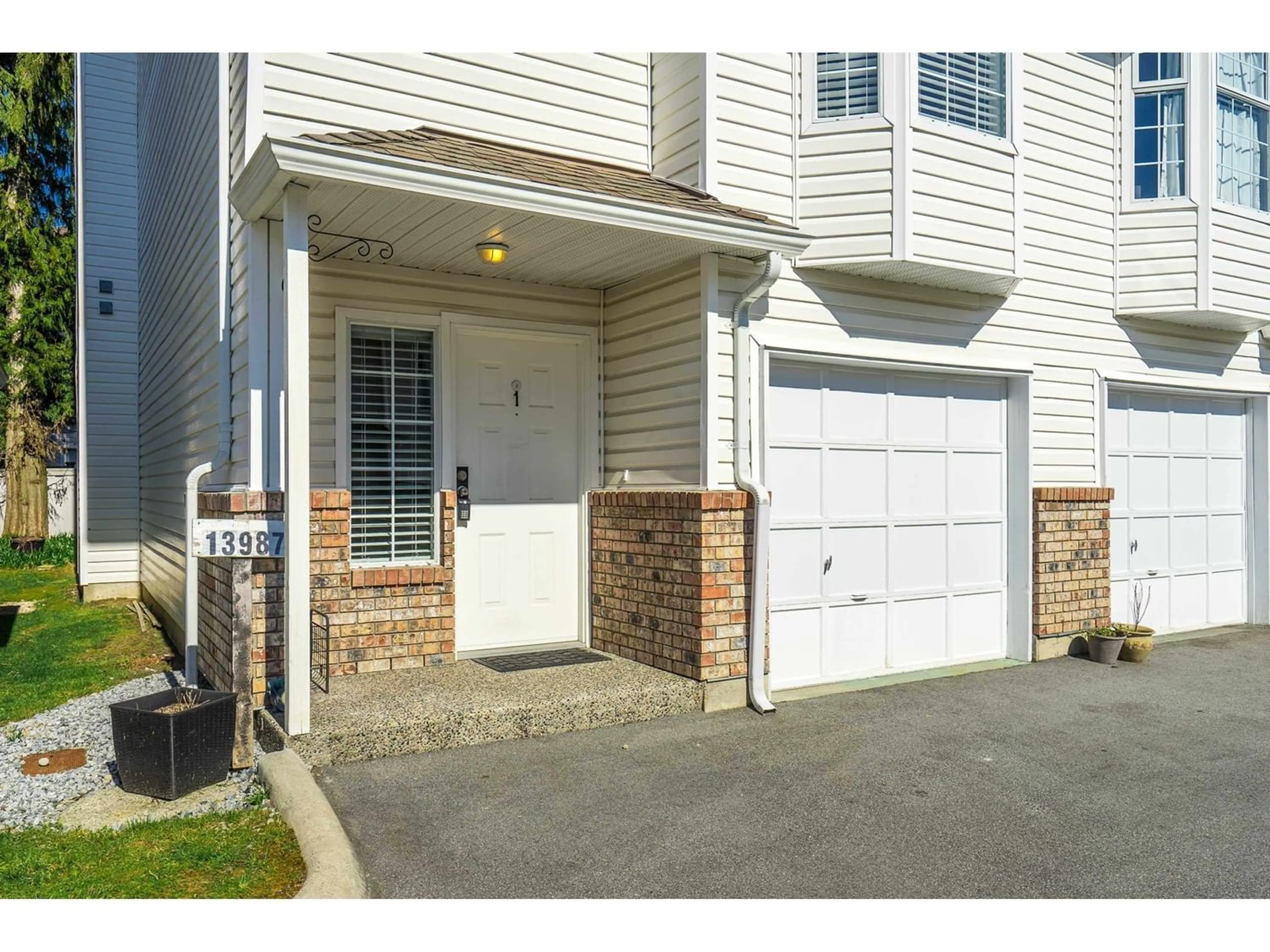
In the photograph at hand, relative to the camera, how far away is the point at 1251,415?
9.32 metres

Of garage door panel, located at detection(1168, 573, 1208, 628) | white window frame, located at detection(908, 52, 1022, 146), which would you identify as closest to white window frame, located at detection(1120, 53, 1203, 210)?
white window frame, located at detection(908, 52, 1022, 146)

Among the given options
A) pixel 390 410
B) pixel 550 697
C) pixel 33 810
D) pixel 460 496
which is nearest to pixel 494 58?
pixel 390 410

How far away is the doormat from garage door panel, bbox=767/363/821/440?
1.96m

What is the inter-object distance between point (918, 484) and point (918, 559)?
1.85 ft

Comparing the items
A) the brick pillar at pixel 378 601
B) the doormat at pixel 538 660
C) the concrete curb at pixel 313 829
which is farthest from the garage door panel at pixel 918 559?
the concrete curb at pixel 313 829

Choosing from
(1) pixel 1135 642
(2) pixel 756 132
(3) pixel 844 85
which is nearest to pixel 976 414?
(1) pixel 1135 642

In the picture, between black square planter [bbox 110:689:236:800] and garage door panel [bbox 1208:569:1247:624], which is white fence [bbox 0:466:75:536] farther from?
garage door panel [bbox 1208:569:1247:624]

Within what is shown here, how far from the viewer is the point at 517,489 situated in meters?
6.57

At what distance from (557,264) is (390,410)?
4.70 feet

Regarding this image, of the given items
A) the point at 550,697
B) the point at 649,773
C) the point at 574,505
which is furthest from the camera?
the point at 574,505

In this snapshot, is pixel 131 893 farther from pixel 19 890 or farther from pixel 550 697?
pixel 550 697

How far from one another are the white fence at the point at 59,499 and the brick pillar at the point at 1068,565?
57.8 feet

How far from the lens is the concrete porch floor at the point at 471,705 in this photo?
185 inches

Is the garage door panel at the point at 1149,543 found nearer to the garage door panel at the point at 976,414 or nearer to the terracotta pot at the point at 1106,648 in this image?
the terracotta pot at the point at 1106,648
